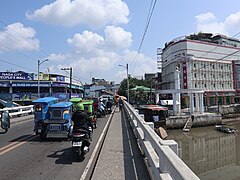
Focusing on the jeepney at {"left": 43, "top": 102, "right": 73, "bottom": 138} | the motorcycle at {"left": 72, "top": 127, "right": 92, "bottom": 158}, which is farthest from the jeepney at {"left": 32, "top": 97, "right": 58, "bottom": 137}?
the motorcycle at {"left": 72, "top": 127, "right": 92, "bottom": 158}

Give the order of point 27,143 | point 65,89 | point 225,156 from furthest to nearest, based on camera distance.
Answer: point 65,89
point 225,156
point 27,143

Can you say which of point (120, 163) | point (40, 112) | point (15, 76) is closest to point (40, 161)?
point (120, 163)

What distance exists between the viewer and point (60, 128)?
1058cm

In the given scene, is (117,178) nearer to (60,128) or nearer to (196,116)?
(60,128)

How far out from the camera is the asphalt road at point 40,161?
5.98m

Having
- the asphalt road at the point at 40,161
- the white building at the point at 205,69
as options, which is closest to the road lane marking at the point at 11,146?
the asphalt road at the point at 40,161

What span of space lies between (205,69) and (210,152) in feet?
115

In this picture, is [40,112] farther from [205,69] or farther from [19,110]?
[205,69]

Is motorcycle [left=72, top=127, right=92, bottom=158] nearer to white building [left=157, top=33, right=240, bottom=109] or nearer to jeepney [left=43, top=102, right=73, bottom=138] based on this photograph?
jeepney [left=43, top=102, right=73, bottom=138]

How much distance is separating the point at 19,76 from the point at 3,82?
3.37 meters

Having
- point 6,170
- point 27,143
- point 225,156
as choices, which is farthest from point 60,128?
point 225,156

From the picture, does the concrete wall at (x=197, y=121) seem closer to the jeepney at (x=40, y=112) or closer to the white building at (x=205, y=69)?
the white building at (x=205, y=69)

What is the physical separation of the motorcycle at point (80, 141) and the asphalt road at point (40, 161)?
24 centimetres

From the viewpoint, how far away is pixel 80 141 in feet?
23.7
